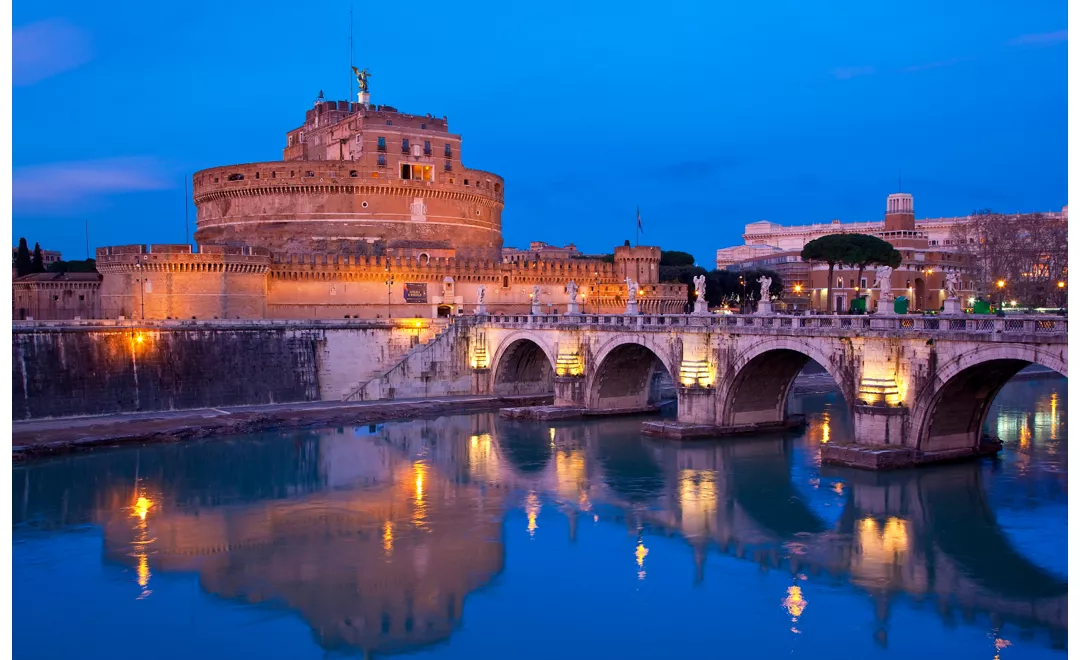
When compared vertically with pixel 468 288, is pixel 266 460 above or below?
below

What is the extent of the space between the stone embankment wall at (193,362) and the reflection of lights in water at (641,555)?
2445 centimetres

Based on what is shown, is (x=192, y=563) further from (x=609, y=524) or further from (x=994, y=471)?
(x=994, y=471)

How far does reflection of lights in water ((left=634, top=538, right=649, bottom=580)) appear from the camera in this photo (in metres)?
19.4

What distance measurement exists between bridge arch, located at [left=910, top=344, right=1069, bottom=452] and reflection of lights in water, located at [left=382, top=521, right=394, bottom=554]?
13829mm

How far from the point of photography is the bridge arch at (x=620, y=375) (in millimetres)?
38094

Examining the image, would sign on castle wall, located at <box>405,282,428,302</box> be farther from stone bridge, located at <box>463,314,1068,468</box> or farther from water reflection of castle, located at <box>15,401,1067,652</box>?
water reflection of castle, located at <box>15,401,1067,652</box>

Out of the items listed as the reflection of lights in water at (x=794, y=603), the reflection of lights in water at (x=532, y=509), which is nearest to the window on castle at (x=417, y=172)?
the reflection of lights in water at (x=532, y=509)

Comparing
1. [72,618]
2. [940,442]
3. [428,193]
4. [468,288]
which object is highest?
[428,193]

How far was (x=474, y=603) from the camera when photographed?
59.3 ft

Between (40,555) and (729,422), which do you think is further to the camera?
(729,422)

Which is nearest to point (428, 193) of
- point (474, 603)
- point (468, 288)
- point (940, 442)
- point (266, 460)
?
point (468, 288)

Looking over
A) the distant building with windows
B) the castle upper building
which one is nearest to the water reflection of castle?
the castle upper building

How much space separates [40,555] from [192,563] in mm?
3529

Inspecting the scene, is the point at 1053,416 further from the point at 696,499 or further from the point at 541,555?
the point at 541,555
